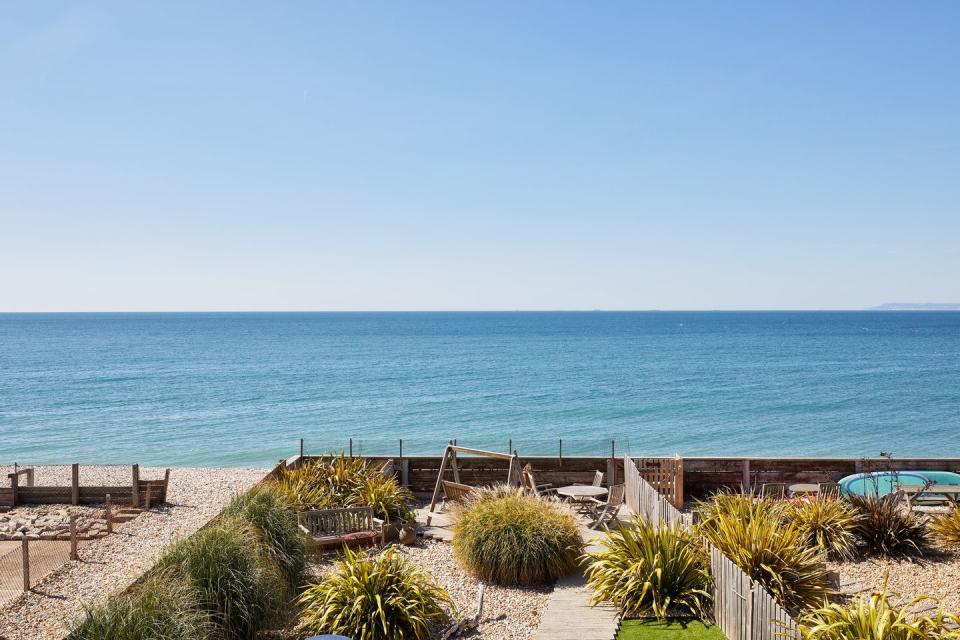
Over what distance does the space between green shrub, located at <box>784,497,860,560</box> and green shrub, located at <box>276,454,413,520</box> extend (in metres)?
7.43

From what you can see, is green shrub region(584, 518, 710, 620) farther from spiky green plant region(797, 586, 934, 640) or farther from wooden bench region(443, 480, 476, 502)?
wooden bench region(443, 480, 476, 502)

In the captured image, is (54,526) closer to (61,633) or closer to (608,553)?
(61,633)

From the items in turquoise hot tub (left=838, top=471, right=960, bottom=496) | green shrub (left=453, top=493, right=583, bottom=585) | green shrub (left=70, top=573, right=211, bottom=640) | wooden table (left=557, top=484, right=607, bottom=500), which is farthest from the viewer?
turquoise hot tub (left=838, top=471, right=960, bottom=496)

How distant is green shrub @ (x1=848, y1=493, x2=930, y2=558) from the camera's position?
11.6 m

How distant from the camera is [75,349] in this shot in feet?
325

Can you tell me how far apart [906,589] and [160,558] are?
1025 centimetres

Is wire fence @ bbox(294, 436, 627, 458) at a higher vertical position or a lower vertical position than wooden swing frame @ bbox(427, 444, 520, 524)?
lower

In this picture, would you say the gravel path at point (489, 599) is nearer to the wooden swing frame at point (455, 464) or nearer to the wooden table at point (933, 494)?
the wooden swing frame at point (455, 464)

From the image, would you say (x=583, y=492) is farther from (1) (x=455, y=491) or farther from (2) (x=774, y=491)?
(2) (x=774, y=491)

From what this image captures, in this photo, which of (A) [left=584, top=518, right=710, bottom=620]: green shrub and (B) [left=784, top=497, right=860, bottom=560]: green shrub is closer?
(A) [left=584, top=518, right=710, bottom=620]: green shrub

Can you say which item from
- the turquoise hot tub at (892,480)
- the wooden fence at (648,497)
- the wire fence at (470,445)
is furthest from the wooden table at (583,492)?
the wire fence at (470,445)

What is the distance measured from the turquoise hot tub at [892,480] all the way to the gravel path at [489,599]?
8.44 meters

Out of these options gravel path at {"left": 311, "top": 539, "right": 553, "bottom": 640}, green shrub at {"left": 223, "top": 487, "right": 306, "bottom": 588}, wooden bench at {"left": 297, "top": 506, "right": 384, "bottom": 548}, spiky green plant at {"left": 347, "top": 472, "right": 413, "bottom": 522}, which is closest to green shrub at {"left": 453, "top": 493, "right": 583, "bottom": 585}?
gravel path at {"left": 311, "top": 539, "right": 553, "bottom": 640}

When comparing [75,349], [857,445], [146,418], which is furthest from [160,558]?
[75,349]
